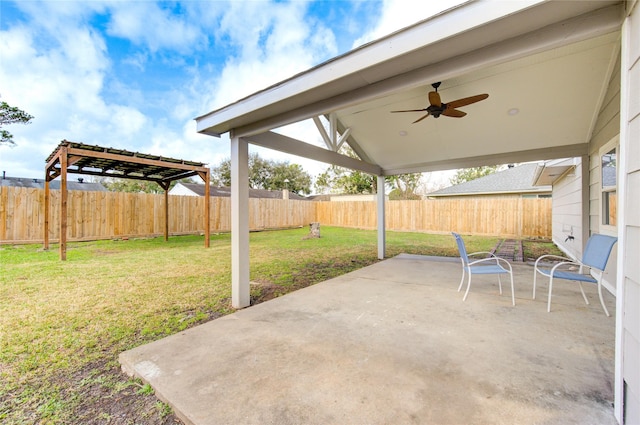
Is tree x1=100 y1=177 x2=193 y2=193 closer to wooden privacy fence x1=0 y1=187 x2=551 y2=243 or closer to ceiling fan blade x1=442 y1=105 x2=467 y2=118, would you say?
wooden privacy fence x1=0 y1=187 x2=551 y2=243

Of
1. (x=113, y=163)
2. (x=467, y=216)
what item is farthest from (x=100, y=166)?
(x=467, y=216)

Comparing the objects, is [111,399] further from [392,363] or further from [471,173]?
[471,173]

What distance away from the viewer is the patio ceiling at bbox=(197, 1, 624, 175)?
1.61 m

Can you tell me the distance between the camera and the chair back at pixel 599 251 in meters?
2.86

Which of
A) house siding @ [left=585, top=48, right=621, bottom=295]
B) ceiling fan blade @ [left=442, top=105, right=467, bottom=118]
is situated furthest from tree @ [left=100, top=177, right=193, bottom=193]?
house siding @ [left=585, top=48, right=621, bottom=295]

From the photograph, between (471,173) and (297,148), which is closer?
(297,148)

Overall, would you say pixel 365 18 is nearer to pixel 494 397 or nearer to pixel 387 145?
pixel 387 145

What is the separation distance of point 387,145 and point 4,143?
1494 cm

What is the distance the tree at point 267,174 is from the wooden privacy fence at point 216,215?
12481mm

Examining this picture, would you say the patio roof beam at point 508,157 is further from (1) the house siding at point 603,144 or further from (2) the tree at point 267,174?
A: (2) the tree at point 267,174

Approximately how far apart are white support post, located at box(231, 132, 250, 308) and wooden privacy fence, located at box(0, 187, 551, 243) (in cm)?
861

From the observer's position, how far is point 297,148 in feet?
13.3

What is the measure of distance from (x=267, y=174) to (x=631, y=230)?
27.3 metres

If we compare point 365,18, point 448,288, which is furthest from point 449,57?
point 365,18
